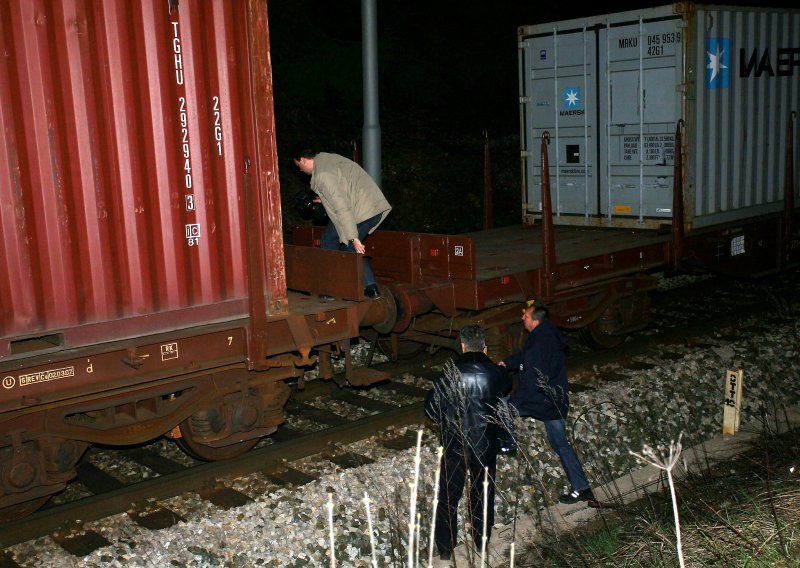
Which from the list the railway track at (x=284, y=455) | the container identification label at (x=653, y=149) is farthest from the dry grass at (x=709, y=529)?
the container identification label at (x=653, y=149)

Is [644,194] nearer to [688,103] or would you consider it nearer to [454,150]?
[688,103]

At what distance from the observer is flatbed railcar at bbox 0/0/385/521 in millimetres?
5777

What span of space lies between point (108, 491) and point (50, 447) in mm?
708

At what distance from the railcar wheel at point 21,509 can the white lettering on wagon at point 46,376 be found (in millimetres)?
1034

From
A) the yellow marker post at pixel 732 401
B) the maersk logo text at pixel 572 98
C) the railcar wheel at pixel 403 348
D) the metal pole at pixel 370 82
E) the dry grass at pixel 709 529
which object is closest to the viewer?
the dry grass at pixel 709 529

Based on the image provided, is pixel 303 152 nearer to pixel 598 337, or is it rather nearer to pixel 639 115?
pixel 598 337

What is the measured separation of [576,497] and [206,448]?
2954 mm

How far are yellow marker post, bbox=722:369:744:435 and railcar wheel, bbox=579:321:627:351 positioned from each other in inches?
93.8

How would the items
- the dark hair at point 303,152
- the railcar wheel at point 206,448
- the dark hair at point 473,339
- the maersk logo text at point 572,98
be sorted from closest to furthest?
1. the dark hair at point 473,339
2. the railcar wheel at point 206,448
3. the dark hair at point 303,152
4. the maersk logo text at point 572,98

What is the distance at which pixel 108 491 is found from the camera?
667cm

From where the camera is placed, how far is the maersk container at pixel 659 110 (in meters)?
10.5

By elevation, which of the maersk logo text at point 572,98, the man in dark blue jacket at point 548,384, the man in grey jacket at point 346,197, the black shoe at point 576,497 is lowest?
the black shoe at point 576,497

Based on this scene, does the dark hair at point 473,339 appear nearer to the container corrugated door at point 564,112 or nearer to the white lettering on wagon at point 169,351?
the white lettering on wagon at point 169,351

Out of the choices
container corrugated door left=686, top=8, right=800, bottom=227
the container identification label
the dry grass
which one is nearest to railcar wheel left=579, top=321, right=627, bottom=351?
container corrugated door left=686, top=8, right=800, bottom=227
